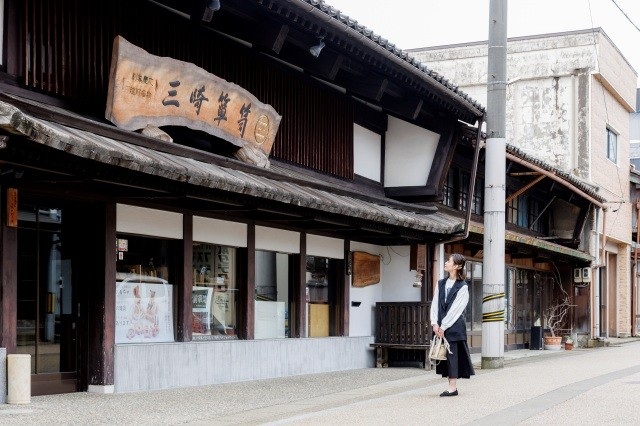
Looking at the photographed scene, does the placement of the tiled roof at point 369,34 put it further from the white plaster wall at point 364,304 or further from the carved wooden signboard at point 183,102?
the white plaster wall at point 364,304

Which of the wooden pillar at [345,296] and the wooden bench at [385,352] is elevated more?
the wooden pillar at [345,296]

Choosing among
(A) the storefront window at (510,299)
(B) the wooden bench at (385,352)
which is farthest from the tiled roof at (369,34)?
(A) the storefront window at (510,299)

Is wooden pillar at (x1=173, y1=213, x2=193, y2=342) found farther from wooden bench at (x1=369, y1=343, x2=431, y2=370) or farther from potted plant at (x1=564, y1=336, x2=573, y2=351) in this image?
potted plant at (x1=564, y1=336, x2=573, y2=351)

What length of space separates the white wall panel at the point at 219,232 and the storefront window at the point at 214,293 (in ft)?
0.40

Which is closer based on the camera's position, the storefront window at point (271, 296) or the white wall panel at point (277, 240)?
the white wall panel at point (277, 240)

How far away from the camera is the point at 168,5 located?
526 inches

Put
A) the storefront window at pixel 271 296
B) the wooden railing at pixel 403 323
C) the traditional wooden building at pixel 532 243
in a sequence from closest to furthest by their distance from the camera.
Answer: the storefront window at pixel 271 296
the wooden railing at pixel 403 323
the traditional wooden building at pixel 532 243

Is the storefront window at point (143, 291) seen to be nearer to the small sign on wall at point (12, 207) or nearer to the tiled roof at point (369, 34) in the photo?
the small sign on wall at point (12, 207)

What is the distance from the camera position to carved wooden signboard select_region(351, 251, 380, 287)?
19.5 meters

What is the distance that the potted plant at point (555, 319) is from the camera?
93.1 ft

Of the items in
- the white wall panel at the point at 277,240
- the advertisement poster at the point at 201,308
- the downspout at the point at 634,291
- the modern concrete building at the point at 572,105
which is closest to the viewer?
the advertisement poster at the point at 201,308

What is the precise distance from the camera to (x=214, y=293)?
15344 mm

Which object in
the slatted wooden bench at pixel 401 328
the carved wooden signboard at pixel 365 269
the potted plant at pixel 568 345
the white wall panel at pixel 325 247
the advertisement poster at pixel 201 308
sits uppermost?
the white wall panel at pixel 325 247

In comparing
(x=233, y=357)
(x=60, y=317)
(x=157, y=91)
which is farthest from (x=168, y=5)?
(x=233, y=357)
